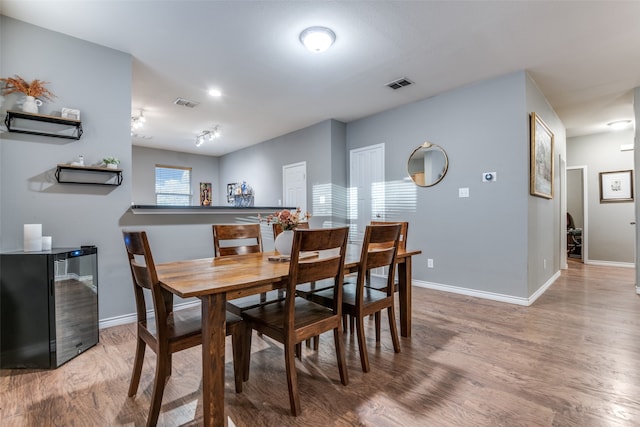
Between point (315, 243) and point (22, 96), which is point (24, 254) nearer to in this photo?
point (22, 96)

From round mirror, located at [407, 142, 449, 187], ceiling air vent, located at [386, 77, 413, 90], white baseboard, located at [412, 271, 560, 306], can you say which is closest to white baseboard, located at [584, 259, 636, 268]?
white baseboard, located at [412, 271, 560, 306]

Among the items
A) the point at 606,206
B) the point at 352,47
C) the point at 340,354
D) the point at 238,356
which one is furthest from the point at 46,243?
the point at 606,206

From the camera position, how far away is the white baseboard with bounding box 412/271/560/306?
3267 mm

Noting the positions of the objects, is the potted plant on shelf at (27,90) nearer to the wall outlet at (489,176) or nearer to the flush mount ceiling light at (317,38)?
the flush mount ceiling light at (317,38)

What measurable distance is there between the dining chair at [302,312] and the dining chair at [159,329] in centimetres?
17

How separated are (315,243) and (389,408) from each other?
0.93 meters

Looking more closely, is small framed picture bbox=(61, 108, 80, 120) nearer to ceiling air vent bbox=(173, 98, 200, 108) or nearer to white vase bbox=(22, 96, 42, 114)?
white vase bbox=(22, 96, 42, 114)

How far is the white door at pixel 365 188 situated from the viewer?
458cm

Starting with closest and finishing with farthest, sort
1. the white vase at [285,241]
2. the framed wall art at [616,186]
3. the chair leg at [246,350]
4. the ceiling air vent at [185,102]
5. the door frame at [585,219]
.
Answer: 1. the chair leg at [246,350]
2. the white vase at [285,241]
3. the ceiling air vent at [185,102]
4. the framed wall art at [616,186]
5. the door frame at [585,219]

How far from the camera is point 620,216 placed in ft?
18.0

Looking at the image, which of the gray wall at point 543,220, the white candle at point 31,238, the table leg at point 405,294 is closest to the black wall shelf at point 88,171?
the white candle at point 31,238

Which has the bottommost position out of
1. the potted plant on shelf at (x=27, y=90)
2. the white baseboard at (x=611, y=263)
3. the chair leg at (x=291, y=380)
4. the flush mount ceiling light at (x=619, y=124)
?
the white baseboard at (x=611, y=263)

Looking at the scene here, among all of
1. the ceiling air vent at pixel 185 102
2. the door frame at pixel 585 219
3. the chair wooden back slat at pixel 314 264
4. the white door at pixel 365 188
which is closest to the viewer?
the chair wooden back slat at pixel 314 264

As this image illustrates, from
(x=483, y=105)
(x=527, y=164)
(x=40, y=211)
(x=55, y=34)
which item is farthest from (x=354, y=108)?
(x=40, y=211)
